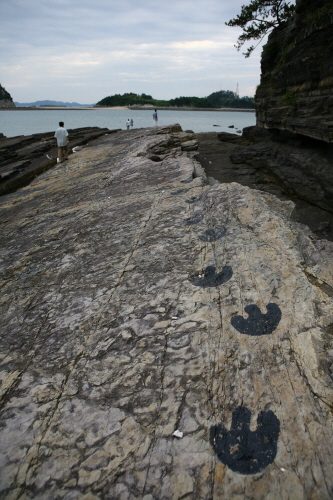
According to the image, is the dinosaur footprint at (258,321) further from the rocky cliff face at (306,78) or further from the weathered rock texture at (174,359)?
the rocky cliff face at (306,78)

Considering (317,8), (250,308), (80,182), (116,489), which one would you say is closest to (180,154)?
(80,182)

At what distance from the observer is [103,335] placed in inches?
97.9

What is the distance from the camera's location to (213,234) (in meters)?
3.43

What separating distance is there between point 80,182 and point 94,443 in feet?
19.2

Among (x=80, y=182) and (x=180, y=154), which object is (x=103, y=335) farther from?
(x=180, y=154)

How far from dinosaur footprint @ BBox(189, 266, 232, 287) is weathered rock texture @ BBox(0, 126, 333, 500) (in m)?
0.02

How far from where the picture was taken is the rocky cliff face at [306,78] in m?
9.34

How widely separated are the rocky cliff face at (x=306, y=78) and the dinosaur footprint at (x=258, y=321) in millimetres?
7809

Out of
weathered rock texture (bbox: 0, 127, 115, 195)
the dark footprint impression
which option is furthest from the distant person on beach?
the dark footprint impression

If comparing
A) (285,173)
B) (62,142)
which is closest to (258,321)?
(285,173)

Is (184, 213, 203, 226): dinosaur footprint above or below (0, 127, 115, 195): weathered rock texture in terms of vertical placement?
above

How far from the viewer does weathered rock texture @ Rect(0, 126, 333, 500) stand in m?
1.63

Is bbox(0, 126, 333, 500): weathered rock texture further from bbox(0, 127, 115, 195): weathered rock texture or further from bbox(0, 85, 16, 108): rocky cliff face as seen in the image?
bbox(0, 85, 16, 108): rocky cliff face

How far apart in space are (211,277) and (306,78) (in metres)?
11.0
